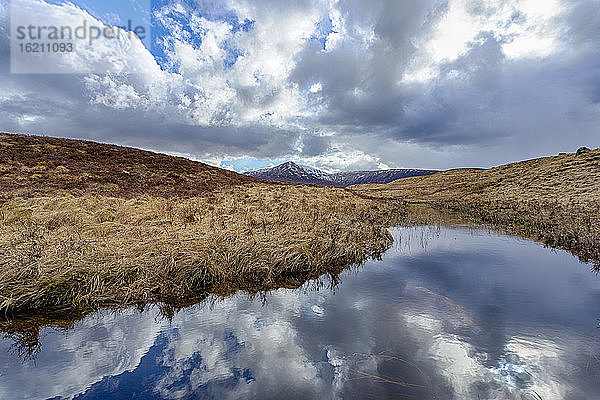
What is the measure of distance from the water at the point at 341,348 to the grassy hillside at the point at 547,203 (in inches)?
310

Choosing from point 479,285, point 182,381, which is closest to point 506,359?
point 479,285

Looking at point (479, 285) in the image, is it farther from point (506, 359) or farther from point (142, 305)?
point (142, 305)

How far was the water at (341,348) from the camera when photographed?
5.11m

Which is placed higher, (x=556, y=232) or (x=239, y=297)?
(x=556, y=232)

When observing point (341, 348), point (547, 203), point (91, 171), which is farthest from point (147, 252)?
point (547, 203)

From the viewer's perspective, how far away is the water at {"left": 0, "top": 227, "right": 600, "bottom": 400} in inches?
201

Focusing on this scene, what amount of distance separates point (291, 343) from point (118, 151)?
41.2 m

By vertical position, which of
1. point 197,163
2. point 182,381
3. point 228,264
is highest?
point 197,163

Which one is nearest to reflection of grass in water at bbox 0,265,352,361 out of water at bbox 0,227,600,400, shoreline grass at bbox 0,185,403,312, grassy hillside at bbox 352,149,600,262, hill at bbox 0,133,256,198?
water at bbox 0,227,600,400

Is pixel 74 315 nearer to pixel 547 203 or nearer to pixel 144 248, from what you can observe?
pixel 144 248

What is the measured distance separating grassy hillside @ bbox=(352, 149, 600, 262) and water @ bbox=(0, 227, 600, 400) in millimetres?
7880

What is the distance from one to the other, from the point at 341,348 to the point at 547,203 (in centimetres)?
3785

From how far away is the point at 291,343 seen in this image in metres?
6.50

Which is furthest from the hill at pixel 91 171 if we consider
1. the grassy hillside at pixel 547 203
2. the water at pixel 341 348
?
the grassy hillside at pixel 547 203
